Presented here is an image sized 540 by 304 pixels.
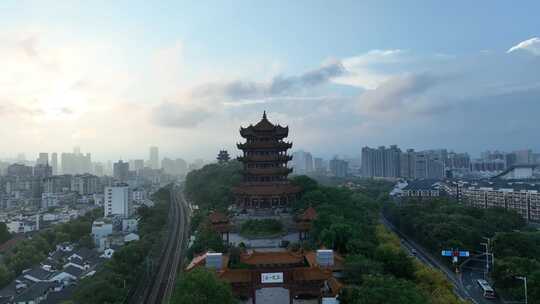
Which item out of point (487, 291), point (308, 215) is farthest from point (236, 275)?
point (487, 291)

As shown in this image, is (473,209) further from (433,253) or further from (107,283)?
(107,283)

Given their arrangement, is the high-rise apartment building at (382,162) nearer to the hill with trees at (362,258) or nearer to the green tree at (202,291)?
the hill with trees at (362,258)

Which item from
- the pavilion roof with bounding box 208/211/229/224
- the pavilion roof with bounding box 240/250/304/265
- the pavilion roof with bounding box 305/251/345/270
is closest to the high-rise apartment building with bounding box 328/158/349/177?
A: the pavilion roof with bounding box 208/211/229/224

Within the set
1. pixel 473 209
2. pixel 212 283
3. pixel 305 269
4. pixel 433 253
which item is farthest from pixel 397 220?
pixel 212 283

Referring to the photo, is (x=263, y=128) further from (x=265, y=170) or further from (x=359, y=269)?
(x=359, y=269)

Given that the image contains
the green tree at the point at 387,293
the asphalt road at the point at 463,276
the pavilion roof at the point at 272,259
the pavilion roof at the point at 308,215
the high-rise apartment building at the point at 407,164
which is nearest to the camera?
the green tree at the point at 387,293

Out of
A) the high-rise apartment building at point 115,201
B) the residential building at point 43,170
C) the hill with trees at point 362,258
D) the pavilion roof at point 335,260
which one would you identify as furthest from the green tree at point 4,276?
the residential building at point 43,170
